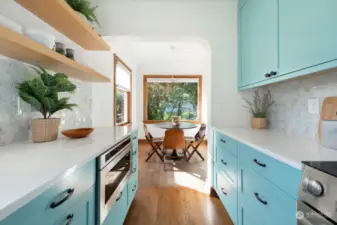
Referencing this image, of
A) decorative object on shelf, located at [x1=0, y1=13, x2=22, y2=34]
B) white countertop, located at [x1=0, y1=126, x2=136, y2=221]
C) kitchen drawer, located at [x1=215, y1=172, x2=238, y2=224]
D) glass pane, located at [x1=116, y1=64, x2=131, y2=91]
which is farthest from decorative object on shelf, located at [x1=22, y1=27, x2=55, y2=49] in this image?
glass pane, located at [x1=116, y1=64, x2=131, y2=91]

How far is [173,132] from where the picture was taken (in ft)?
11.1

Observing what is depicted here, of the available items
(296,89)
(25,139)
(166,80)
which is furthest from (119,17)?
(166,80)

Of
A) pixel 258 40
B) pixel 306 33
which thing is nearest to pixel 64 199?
pixel 306 33

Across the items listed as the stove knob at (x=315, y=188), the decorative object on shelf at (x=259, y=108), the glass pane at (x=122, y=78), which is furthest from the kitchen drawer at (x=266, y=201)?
the glass pane at (x=122, y=78)

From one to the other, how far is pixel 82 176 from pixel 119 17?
210 cm

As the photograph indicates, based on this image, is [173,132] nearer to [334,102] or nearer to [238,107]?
[238,107]

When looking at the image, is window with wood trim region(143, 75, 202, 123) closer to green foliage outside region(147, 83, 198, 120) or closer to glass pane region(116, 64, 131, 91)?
green foliage outside region(147, 83, 198, 120)

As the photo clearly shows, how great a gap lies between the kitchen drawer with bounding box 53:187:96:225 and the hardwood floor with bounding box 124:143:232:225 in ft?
3.17

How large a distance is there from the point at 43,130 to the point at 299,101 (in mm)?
2192

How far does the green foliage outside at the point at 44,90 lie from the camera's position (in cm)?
122

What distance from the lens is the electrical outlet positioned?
1429mm

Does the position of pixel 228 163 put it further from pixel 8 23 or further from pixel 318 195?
pixel 8 23

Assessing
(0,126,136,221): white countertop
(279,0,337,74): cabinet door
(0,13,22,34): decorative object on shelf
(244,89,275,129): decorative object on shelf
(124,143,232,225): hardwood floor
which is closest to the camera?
(0,126,136,221): white countertop

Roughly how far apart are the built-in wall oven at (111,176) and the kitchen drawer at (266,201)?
38.9 inches
